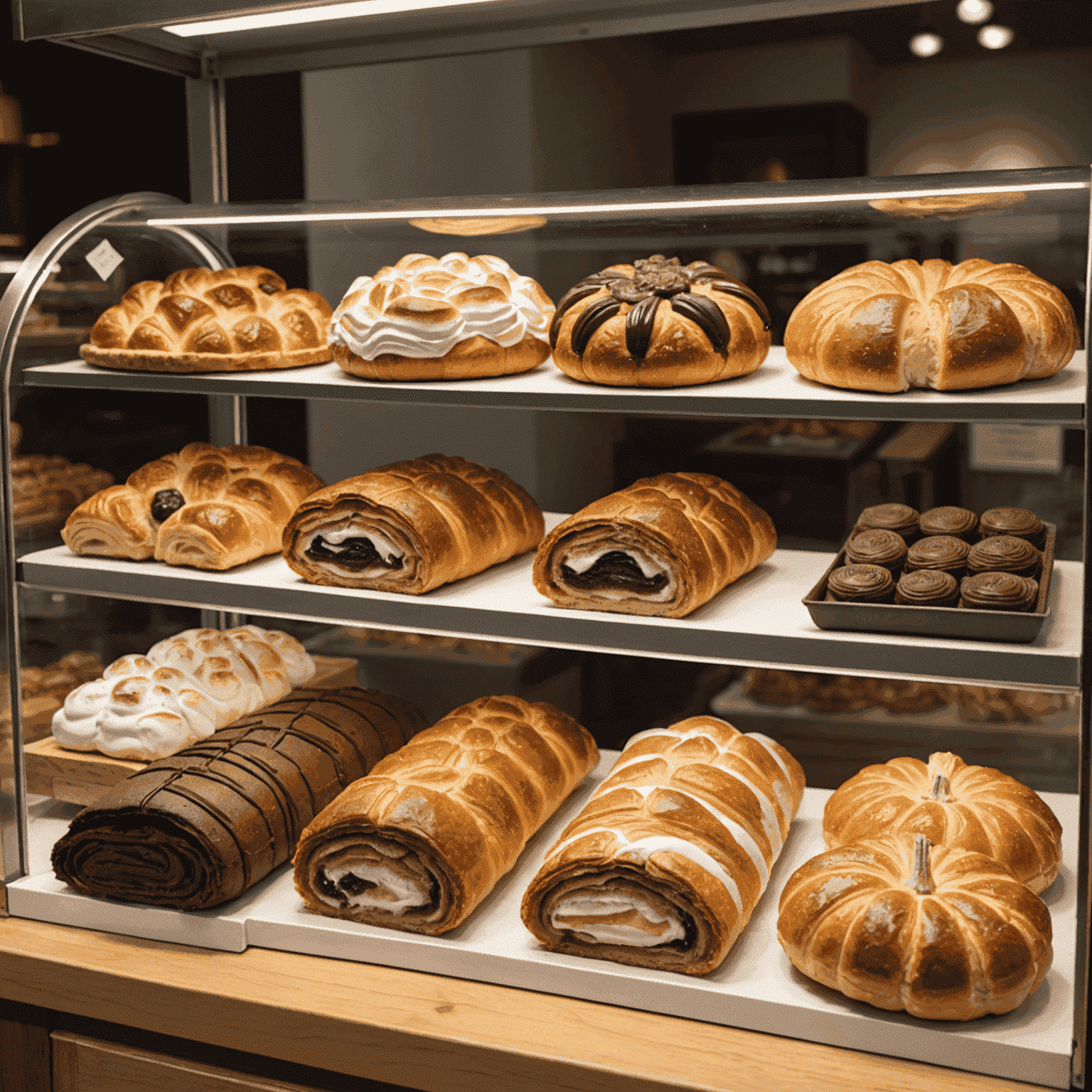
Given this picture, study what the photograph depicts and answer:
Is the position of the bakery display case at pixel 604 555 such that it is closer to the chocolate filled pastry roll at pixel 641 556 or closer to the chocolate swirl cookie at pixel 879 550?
the chocolate filled pastry roll at pixel 641 556

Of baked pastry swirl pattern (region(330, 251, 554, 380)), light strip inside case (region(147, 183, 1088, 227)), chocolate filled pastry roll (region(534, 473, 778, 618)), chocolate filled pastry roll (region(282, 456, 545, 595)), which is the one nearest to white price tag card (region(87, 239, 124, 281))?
light strip inside case (region(147, 183, 1088, 227))

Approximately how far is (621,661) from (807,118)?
4.95 ft

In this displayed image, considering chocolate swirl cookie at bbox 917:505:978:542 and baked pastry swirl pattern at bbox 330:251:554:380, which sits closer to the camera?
chocolate swirl cookie at bbox 917:505:978:542

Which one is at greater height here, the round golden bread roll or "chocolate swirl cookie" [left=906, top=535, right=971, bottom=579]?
the round golden bread roll

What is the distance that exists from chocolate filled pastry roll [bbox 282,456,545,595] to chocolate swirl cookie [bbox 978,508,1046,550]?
1019 mm

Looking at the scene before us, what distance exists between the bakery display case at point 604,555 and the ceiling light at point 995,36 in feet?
2.33

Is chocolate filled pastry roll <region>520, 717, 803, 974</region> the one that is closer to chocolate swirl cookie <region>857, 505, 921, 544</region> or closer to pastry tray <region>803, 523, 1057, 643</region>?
pastry tray <region>803, 523, 1057, 643</region>

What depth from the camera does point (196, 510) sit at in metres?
2.64

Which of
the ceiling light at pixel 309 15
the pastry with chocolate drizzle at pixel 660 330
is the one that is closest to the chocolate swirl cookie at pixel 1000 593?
the pastry with chocolate drizzle at pixel 660 330

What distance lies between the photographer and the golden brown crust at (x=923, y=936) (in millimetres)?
1866

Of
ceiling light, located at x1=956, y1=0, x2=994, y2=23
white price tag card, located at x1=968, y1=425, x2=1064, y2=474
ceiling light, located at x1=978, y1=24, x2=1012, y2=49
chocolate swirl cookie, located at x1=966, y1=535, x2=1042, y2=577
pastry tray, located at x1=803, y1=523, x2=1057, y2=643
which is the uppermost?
ceiling light, located at x1=956, y1=0, x2=994, y2=23

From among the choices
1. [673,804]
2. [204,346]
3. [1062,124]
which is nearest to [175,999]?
[673,804]

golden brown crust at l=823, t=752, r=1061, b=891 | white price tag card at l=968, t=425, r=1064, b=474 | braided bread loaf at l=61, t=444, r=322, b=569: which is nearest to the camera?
golden brown crust at l=823, t=752, r=1061, b=891

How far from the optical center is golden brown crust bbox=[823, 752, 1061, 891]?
7.20 feet
